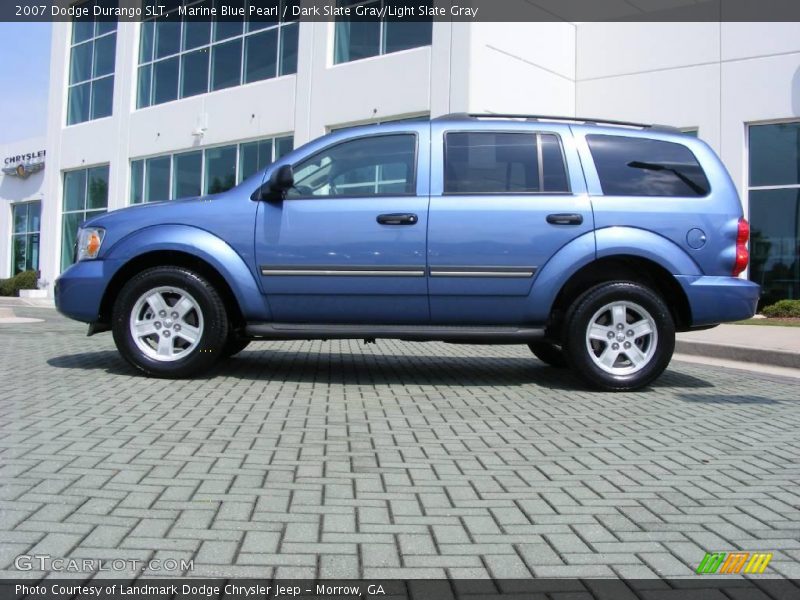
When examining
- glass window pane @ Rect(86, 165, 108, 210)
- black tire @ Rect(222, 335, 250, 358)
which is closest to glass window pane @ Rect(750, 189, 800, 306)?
black tire @ Rect(222, 335, 250, 358)

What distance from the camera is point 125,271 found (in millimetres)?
6098

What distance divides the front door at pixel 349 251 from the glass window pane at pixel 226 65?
55.4 ft

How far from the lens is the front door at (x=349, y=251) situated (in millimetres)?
5742

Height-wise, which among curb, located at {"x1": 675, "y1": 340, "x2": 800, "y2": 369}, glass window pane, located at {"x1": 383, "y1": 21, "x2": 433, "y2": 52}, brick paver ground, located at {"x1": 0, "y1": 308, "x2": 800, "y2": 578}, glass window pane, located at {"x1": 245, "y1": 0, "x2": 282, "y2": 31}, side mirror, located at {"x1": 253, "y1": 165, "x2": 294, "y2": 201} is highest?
glass window pane, located at {"x1": 245, "y1": 0, "x2": 282, "y2": 31}

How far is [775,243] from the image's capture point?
15.8m

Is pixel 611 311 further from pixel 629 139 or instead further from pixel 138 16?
pixel 138 16

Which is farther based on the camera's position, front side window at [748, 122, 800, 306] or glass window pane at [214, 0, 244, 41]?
glass window pane at [214, 0, 244, 41]

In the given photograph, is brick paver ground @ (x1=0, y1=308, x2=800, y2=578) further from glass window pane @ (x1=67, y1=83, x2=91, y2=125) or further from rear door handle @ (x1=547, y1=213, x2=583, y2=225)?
glass window pane @ (x1=67, y1=83, x2=91, y2=125)

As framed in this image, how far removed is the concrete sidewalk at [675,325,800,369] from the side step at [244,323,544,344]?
4.08 metres

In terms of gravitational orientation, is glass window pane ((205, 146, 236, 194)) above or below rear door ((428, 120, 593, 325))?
above

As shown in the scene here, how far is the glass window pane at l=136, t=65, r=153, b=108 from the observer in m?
24.6

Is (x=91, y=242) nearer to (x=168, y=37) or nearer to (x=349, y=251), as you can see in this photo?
(x=349, y=251)

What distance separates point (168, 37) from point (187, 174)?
16.3 ft

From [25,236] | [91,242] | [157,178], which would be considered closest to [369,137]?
[91,242]
